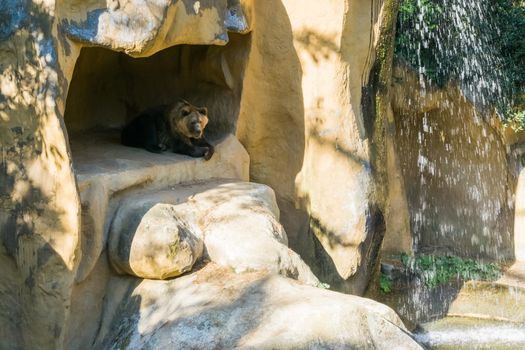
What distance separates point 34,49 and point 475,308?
5.61m

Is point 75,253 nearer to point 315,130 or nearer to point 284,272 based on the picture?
point 284,272

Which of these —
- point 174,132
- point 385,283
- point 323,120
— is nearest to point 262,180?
point 323,120

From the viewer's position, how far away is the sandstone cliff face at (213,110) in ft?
19.0

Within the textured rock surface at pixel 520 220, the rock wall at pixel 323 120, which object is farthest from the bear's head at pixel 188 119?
the textured rock surface at pixel 520 220

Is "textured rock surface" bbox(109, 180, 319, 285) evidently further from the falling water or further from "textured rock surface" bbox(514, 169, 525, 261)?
"textured rock surface" bbox(514, 169, 525, 261)

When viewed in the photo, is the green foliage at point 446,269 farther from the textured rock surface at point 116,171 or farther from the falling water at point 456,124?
the textured rock surface at point 116,171

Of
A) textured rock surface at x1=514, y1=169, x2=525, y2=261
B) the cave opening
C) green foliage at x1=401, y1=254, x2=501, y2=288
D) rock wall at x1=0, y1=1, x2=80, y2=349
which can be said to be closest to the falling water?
textured rock surface at x1=514, y1=169, x2=525, y2=261

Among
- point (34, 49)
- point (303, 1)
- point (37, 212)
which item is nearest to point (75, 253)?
point (37, 212)

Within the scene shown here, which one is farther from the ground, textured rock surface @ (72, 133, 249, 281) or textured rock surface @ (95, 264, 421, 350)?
textured rock surface @ (72, 133, 249, 281)

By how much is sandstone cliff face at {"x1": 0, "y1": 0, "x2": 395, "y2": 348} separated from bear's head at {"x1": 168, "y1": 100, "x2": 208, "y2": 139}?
345 mm

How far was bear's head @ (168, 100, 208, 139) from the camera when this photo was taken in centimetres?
791

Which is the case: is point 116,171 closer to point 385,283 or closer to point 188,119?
point 188,119

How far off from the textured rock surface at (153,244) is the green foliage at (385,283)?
3359 mm

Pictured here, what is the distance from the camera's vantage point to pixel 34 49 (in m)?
5.71
